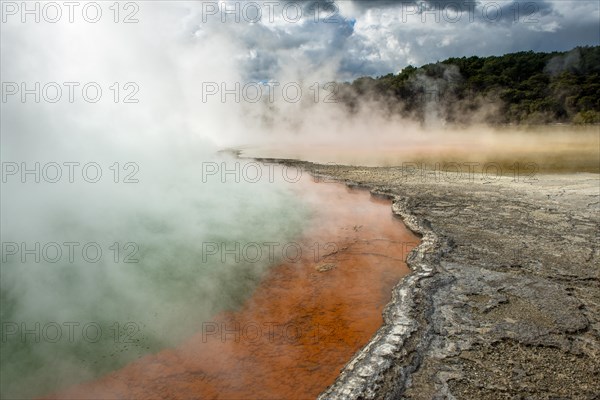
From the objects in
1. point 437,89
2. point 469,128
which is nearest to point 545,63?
point 437,89

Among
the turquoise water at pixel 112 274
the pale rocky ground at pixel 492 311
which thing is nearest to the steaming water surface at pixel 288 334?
the turquoise water at pixel 112 274

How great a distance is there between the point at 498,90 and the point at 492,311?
26798 millimetres

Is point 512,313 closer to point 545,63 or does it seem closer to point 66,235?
point 66,235

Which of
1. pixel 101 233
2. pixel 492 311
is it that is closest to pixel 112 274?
pixel 101 233

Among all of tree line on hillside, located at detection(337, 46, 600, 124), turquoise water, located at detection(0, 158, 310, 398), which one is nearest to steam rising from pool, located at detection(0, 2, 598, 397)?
turquoise water, located at detection(0, 158, 310, 398)

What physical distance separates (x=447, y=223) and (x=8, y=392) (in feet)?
14.3

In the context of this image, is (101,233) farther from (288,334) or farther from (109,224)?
(288,334)

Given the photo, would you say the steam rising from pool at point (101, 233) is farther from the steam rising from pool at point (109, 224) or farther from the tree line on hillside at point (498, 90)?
the tree line on hillside at point (498, 90)

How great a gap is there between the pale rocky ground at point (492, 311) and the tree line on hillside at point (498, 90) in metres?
19.9

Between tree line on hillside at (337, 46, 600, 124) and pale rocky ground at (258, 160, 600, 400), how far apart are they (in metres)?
19.9

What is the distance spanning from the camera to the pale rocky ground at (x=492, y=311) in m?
2.28

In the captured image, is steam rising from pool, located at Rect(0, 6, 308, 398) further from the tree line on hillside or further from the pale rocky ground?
the tree line on hillside

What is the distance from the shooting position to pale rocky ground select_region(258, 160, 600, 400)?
2281 mm

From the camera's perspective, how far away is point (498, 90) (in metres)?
26.2
